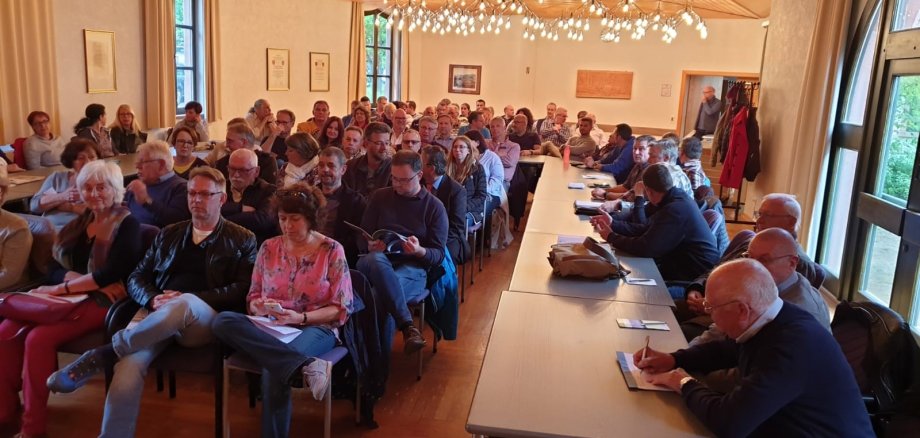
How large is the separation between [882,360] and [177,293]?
2.96 metres

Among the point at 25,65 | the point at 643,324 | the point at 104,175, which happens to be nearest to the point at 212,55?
the point at 25,65

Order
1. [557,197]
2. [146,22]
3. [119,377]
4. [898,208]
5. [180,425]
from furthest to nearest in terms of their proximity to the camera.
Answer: [146,22] < [557,197] < [898,208] < [180,425] < [119,377]

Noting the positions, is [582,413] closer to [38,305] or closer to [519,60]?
[38,305]

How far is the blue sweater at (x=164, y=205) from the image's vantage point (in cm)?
428

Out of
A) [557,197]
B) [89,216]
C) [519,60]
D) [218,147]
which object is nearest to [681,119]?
[519,60]

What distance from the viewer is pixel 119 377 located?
3094mm

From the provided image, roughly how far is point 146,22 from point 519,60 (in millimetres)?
9788

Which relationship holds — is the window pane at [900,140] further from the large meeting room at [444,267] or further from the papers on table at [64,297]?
the papers on table at [64,297]

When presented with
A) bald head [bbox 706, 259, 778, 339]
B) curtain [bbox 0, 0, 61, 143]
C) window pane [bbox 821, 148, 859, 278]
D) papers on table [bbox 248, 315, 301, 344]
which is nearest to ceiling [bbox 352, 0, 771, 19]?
curtain [bbox 0, 0, 61, 143]

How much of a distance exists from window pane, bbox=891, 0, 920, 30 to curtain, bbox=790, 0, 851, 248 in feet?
3.01

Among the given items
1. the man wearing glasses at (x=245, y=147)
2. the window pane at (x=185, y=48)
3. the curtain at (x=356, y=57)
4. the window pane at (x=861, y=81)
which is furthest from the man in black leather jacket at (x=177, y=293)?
the curtain at (x=356, y=57)

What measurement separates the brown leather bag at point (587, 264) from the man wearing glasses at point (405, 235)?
0.80 m

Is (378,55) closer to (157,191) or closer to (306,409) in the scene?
(157,191)

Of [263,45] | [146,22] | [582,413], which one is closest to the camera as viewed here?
[582,413]
